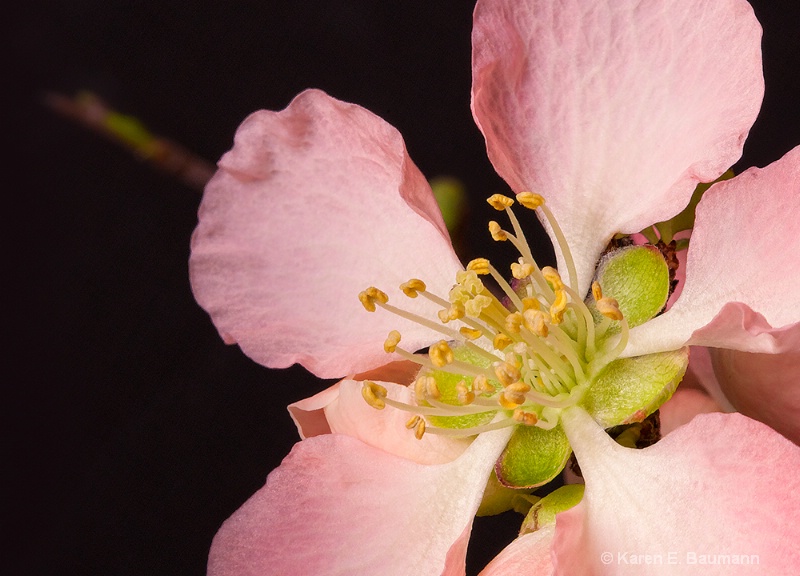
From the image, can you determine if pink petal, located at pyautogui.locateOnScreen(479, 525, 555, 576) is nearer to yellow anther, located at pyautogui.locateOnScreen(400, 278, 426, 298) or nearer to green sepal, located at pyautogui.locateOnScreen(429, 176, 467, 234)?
yellow anther, located at pyautogui.locateOnScreen(400, 278, 426, 298)

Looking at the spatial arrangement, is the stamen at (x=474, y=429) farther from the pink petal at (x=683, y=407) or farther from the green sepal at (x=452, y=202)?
the green sepal at (x=452, y=202)

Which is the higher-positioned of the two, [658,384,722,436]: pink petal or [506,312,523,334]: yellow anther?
[506,312,523,334]: yellow anther

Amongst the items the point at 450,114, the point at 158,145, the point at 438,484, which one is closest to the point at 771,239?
the point at 438,484

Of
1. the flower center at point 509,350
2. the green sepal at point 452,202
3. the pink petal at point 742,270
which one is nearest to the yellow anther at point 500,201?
the flower center at point 509,350

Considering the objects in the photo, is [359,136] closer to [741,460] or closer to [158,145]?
[741,460]

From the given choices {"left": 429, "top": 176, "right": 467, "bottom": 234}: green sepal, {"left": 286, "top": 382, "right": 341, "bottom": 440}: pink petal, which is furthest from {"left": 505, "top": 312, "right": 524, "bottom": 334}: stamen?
{"left": 429, "top": 176, "right": 467, "bottom": 234}: green sepal

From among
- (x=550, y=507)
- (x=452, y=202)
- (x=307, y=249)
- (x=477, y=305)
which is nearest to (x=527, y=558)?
(x=550, y=507)
